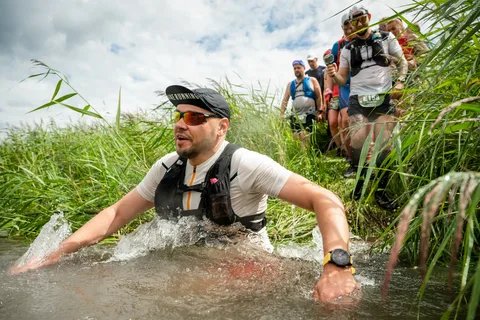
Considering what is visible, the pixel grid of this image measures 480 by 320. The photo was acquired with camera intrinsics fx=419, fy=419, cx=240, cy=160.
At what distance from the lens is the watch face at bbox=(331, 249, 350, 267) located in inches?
76.2

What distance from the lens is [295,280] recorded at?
232 centimetres

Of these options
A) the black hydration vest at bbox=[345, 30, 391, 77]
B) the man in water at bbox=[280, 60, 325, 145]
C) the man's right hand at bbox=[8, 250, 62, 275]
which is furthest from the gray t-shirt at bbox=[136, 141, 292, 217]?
the man in water at bbox=[280, 60, 325, 145]

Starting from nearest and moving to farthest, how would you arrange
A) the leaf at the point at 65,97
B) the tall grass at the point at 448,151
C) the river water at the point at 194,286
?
the tall grass at the point at 448,151 < the river water at the point at 194,286 < the leaf at the point at 65,97

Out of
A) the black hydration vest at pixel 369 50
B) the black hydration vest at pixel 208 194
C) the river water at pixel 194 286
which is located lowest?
the river water at pixel 194 286

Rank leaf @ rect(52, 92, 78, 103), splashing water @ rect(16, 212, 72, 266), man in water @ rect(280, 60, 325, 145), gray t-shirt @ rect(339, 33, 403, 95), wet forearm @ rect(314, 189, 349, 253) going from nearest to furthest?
wet forearm @ rect(314, 189, 349, 253) < splashing water @ rect(16, 212, 72, 266) < leaf @ rect(52, 92, 78, 103) < gray t-shirt @ rect(339, 33, 403, 95) < man in water @ rect(280, 60, 325, 145)

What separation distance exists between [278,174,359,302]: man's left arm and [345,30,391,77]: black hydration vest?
2.53 m

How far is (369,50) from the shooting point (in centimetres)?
453

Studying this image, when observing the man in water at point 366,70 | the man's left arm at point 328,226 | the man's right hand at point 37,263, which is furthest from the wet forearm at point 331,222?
the man in water at point 366,70

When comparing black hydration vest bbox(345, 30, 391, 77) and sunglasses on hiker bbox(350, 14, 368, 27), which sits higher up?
sunglasses on hiker bbox(350, 14, 368, 27)

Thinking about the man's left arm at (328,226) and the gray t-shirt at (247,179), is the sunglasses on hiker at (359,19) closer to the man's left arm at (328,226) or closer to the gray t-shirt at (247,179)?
the gray t-shirt at (247,179)

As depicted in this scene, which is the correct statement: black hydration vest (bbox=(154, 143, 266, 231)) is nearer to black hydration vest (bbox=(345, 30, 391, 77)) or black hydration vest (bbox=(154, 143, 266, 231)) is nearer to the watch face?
the watch face

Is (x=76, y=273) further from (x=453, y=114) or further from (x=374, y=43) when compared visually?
(x=374, y=43)

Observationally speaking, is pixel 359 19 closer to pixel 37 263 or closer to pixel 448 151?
pixel 448 151

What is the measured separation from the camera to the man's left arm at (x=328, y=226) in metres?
1.90
